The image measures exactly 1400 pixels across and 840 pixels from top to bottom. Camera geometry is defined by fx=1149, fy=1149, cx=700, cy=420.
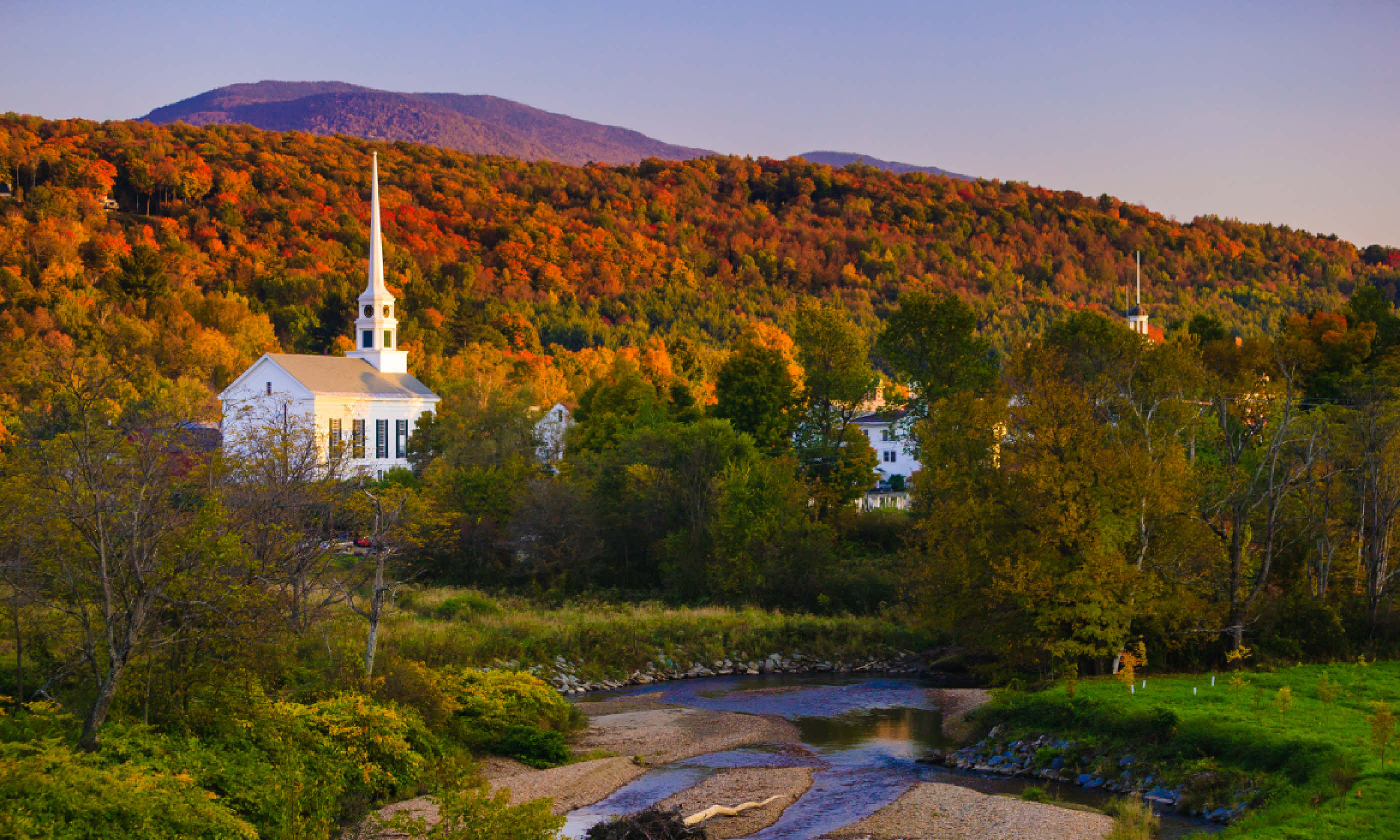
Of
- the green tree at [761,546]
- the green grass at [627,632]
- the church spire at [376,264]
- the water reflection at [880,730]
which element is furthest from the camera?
the church spire at [376,264]

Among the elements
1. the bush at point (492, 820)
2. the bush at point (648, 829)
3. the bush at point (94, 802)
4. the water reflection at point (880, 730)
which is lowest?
the water reflection at point (880, 730)

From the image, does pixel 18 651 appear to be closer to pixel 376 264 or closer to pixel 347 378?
pixel 347 378

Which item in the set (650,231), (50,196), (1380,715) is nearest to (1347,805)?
(1380,715)

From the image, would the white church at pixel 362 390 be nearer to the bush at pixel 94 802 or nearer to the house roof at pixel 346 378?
the house roof at pixel 346 378

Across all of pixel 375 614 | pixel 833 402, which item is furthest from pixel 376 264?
pixel 375 614

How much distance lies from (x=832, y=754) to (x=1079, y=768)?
6024 mm

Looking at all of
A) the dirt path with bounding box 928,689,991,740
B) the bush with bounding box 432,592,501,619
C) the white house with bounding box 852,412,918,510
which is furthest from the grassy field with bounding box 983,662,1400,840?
the white house with bounding box 852,412,918,510

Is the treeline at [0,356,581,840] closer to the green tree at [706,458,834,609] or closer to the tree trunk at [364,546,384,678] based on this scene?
the tree trunk at [364,546,384,678]

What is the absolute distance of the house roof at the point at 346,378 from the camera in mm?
68062

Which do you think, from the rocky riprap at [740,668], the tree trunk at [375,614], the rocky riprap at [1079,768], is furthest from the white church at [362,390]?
the rocky riprap at [1079,768]

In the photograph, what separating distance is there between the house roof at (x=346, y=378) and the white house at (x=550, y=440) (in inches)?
402

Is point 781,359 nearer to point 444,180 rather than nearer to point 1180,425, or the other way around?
point 1180,425

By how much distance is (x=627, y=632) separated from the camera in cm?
4291

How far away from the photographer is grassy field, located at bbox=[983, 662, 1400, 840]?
774 inches
